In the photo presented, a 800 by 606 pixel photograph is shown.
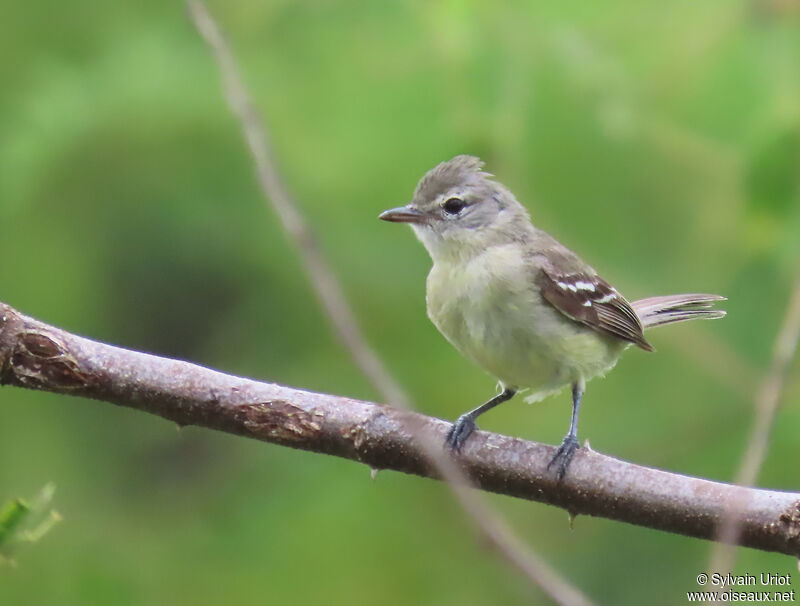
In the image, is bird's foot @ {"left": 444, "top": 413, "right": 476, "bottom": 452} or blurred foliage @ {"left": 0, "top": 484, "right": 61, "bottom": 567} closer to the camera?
blurred foliage @ {"left": 0, "top": 484, "right": 61, "bottom": 567}

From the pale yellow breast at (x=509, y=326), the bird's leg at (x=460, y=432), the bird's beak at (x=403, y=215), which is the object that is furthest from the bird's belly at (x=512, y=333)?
the bird's beak at (x=403, y=215)

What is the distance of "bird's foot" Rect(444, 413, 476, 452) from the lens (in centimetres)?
352

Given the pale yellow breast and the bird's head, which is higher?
the bird's head

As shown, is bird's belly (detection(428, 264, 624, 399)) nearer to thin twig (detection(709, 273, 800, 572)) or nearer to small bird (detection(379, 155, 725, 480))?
small bird (detection(379, 155, 725, 480))

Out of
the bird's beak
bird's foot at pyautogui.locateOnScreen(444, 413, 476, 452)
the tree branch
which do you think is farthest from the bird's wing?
the tree branch

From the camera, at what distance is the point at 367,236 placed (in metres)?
5.22

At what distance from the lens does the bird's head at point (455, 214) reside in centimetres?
487

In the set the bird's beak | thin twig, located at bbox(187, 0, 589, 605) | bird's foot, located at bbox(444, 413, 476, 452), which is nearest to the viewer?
thin twig, located at bbox(187, 0, 589, 605)

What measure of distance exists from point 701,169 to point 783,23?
31.2 inches

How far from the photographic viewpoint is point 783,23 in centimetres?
479

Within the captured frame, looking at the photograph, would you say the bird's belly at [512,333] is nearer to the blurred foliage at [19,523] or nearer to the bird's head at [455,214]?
the bird's head at [455,214]

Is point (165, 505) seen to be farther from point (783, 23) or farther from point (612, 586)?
point (783, 23)

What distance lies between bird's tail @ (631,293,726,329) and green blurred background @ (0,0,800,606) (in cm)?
9

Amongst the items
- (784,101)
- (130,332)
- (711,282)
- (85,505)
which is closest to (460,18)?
(784,101)
